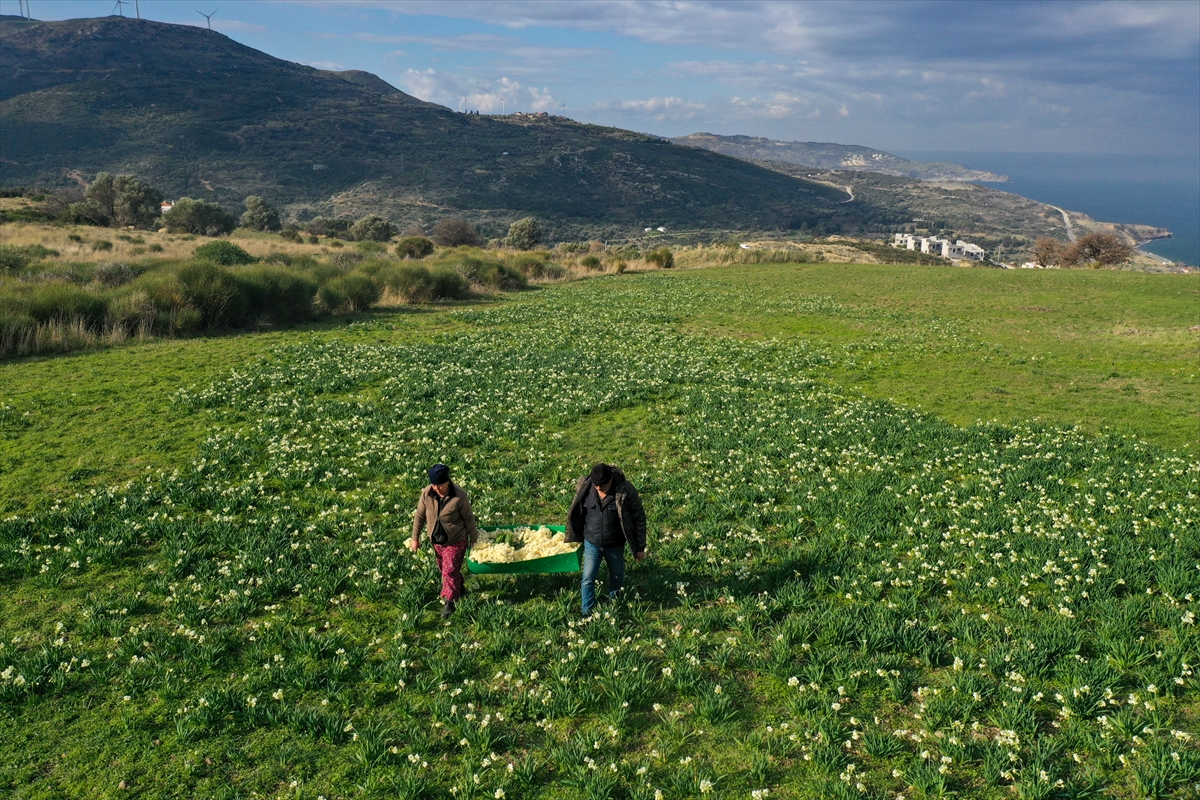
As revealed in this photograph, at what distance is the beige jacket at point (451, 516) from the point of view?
7.81 meters

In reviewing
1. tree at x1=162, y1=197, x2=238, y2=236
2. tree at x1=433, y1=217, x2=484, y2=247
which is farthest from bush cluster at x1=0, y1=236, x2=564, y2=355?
tree at x1=433, y1=217, x2=484, y2=247

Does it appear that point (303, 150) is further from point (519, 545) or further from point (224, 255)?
point (519, 545)

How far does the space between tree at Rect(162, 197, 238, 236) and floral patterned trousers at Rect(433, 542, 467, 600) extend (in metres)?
68.3

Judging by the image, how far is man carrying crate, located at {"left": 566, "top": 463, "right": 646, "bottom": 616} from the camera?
7.71m

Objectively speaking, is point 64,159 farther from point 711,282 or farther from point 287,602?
point 287,602

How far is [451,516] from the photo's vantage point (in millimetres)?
7828

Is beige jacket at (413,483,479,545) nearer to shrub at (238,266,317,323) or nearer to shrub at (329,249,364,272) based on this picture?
shrub at (238,266,317,323)

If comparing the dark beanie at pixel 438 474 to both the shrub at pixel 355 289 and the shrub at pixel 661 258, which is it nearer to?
the shrub at pixel 355 289

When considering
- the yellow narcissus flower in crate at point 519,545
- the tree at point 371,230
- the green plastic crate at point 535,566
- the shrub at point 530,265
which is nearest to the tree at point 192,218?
the tree at point 371,230

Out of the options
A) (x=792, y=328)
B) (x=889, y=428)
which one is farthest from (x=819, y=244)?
(x=889, y=428)

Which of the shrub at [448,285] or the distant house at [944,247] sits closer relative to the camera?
the shrub at [448,285]

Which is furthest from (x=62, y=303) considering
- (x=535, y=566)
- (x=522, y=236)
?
(x=522, y=236)

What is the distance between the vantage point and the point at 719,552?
30.6 feet

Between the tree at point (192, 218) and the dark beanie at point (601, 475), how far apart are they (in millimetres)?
69193
